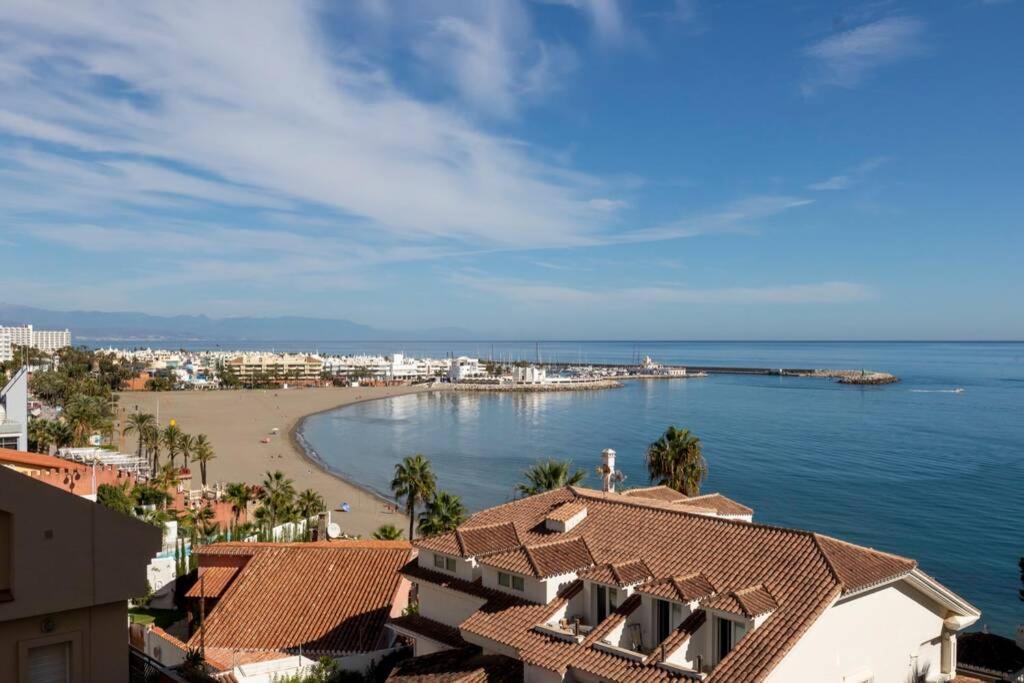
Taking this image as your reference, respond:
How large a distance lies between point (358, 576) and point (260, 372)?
16073cm

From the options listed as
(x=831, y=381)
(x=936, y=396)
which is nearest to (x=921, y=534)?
(x=936, y=396)

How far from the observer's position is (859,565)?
40.2 ft

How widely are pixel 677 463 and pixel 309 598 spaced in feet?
63.1

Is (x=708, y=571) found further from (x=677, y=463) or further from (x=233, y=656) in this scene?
(x=677, y=463)

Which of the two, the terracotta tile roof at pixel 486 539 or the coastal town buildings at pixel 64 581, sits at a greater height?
the coastal town buildings at pixel 64 581

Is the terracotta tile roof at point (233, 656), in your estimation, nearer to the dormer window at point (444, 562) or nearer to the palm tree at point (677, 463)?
the dormer window at point (444, 562)

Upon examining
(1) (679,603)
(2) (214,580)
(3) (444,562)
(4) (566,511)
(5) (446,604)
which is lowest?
(2) (214,580)

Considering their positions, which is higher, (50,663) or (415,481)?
(50,663)

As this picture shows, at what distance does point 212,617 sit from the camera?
Result: 20.0 meters

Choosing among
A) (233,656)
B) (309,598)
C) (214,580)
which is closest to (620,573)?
(233,656)

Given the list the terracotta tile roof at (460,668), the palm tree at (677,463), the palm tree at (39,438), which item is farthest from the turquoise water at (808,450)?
the terracotta tile roof at (460,668)

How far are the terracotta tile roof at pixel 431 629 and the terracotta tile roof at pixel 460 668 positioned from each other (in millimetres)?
611

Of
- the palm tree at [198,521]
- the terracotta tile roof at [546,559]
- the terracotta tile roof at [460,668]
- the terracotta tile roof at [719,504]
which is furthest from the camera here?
the palm tree at [198,521]

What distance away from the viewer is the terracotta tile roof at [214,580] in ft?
71.9
